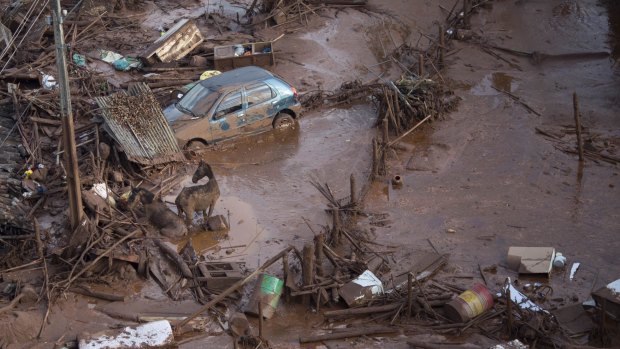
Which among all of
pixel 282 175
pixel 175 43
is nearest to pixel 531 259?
pixel 282 175

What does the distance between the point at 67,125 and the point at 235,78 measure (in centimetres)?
667

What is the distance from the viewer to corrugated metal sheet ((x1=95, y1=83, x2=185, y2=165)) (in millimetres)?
17428

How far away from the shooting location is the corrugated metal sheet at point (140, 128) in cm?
1743

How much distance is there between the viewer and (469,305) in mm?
13305

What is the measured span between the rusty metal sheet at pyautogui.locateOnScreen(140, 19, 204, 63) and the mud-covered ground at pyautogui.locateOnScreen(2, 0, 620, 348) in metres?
2.50

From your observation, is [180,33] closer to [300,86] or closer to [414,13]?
[300,86]

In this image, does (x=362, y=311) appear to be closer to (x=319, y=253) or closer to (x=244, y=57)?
(x=319, y=253)

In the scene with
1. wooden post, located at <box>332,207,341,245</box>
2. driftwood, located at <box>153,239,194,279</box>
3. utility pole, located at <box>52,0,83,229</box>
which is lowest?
driftwood, located at <box>153,239,194,279</box>

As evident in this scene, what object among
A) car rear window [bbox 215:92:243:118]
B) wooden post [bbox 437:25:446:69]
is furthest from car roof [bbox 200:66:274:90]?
wooden post [bbox 437:25:446:69]

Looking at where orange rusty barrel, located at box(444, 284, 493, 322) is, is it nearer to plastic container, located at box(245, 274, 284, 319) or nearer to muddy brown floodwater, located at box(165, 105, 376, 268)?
plastic container, located at box(245, 274, 284, 319)

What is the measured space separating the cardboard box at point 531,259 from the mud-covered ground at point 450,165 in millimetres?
255

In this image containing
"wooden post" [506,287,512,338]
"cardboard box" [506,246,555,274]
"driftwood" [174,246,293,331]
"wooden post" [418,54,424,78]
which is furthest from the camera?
"wooden post" [418,54,424,78]

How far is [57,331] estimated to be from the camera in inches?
513

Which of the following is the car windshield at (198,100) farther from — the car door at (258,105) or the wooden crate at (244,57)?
the wooden crate at (244,57)
